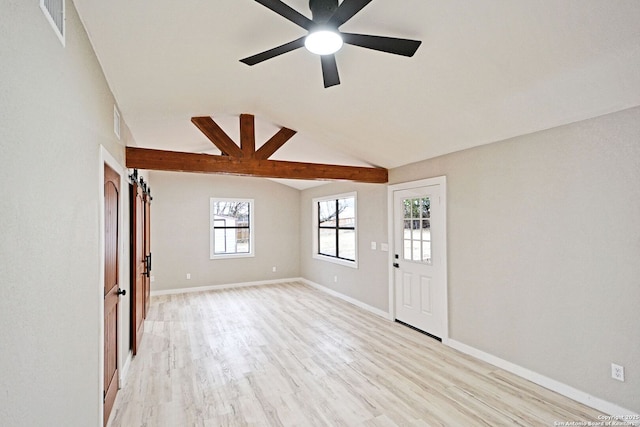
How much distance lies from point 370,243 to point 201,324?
9.84ft

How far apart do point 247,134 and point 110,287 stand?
229cm

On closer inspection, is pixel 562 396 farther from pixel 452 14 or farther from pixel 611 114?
pixel 452 14

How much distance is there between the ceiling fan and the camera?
148 cm

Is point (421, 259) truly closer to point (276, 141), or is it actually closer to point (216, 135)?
point (276, 141)

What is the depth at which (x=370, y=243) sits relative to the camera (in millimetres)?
5523

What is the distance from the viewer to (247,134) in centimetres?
404

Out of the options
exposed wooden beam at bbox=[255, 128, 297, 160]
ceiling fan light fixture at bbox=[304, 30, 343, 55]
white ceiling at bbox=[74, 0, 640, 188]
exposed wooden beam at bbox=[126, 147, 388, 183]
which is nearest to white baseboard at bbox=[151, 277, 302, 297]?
exposed wooden beam at bbox=[126, 147, 388, 183]

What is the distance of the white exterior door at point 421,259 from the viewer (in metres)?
4.06

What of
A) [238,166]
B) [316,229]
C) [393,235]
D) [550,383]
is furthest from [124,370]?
[316,229]

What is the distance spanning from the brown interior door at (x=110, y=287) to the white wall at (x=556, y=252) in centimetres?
358

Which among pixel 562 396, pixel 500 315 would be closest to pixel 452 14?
pixel 500 315

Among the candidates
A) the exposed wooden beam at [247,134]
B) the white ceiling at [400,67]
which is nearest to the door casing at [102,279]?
the white ceiling at [400,67]

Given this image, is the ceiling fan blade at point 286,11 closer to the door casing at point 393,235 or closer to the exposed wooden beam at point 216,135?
the exposed wooden beam at point 216,135

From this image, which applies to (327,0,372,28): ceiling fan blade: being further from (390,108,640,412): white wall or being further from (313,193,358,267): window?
(313,193,358,267): window
